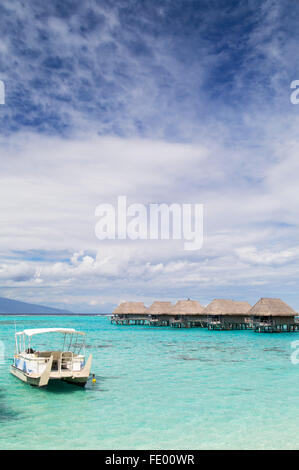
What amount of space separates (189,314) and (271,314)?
18601 mm

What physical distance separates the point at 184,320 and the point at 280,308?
19963 mm

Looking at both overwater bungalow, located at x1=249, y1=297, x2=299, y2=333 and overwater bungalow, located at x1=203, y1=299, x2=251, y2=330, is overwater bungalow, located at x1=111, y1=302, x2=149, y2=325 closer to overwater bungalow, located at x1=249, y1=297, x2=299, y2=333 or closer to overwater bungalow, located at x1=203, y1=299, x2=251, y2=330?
overwater bungalow, located at x1=203, y1=299, x2=251, y2=330

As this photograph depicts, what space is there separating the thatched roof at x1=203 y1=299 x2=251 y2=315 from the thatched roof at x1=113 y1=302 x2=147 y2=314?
84.5 ft

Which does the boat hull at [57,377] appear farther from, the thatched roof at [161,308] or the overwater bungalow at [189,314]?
the thatched roof at [161,308]

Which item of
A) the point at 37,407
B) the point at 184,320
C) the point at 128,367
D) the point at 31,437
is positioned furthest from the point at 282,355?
the point at 184,320

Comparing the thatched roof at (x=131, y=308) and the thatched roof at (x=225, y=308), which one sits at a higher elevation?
the thatched roof at (x=131, y=308)

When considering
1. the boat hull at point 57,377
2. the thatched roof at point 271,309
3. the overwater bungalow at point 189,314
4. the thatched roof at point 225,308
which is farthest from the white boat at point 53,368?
the overwater bungalow at point 189,314

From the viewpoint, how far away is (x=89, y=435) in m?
10.1

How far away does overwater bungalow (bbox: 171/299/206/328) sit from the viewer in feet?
223

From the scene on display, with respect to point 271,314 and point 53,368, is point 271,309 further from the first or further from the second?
point 53,368

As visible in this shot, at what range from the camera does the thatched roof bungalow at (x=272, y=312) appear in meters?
52.8

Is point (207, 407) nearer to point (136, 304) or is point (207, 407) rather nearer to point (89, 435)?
point (89, 435)

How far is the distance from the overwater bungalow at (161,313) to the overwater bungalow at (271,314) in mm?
22054

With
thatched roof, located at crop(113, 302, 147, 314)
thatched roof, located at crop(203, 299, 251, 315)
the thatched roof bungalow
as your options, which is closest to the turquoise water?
the thatched roof bungalow
